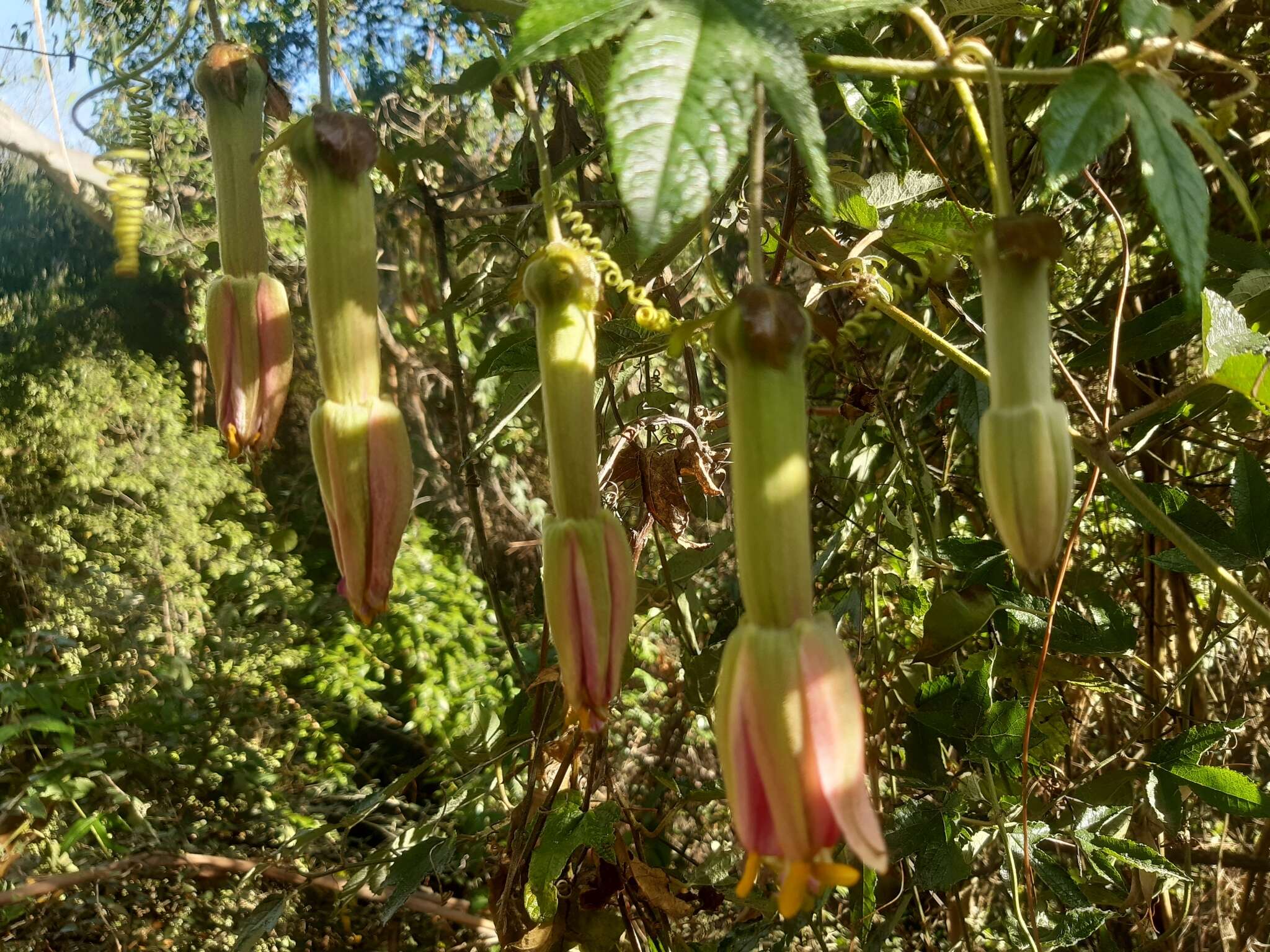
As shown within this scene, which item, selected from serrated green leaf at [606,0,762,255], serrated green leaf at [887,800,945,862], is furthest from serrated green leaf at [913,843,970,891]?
serrated green leaf at [606,0,762,255]

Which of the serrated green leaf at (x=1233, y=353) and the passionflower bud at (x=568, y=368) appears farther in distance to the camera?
the serrated green leaf at (x=1233, y=353)

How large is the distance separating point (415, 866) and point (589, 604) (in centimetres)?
74

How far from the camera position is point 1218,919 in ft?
4.71

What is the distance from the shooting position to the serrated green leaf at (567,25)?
1.26 ft

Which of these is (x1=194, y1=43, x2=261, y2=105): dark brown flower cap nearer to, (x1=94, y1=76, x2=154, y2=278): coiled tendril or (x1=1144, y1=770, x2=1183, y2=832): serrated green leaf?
(x1=94, y1=76, x2=154, y2=278): coiled tendril

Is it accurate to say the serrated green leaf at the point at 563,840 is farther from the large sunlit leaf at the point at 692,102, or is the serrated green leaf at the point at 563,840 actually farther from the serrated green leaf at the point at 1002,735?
the large sunlit leaf at the point at 692,102

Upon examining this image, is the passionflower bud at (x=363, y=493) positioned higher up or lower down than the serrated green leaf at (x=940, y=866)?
higher up

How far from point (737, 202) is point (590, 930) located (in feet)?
2.46

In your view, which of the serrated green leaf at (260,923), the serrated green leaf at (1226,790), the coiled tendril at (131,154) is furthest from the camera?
the serrated green leaf at (260,923)

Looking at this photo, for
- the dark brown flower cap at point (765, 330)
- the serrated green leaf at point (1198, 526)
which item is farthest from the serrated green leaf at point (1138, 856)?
the dark brown flower cap at point (765, 330)

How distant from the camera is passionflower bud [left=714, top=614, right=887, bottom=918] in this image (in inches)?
16.4

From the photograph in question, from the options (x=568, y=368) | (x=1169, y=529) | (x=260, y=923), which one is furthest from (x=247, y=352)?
(x=260, y=923)

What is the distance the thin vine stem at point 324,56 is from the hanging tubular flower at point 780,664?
27 centimetres

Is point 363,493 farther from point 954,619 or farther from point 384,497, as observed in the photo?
point 954,619
